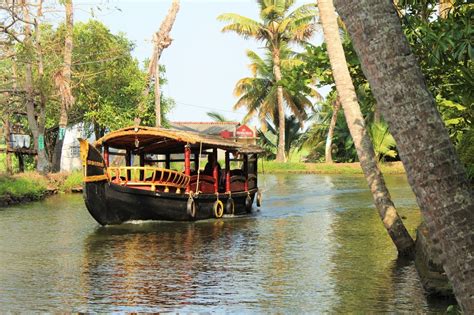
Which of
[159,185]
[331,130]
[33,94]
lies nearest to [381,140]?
[331,130]

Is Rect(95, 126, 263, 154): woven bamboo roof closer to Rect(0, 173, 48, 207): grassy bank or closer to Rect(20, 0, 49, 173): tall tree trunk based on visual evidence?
Rect(0, 173, 48, 207): grassy bank

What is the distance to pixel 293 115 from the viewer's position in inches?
1977

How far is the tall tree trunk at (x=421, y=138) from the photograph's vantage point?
3617mm

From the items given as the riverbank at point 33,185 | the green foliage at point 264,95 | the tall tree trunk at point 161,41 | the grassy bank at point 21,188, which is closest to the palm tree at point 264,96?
the green foliage at point 264,95

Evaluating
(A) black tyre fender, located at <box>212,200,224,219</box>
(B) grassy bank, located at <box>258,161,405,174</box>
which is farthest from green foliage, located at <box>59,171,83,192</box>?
(B) grassy bank, located at <box>258,161,405,174</box>

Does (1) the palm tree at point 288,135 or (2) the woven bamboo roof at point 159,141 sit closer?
(2) the woven bamboo roof at point 159,141

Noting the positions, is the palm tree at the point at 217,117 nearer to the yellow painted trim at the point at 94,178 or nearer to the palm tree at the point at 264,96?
the palm tree at the point at 264,96

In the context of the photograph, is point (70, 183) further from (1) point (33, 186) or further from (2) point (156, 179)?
(2) point (156, 179)

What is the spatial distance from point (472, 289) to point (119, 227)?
15.4 metres

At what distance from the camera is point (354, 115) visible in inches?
461

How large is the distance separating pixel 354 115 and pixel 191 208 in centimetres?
852

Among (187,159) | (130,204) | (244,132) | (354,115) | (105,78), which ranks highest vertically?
(105,78)

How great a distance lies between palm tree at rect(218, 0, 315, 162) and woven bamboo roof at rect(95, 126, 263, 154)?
24047 mm

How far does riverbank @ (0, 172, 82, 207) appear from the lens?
24.8m
